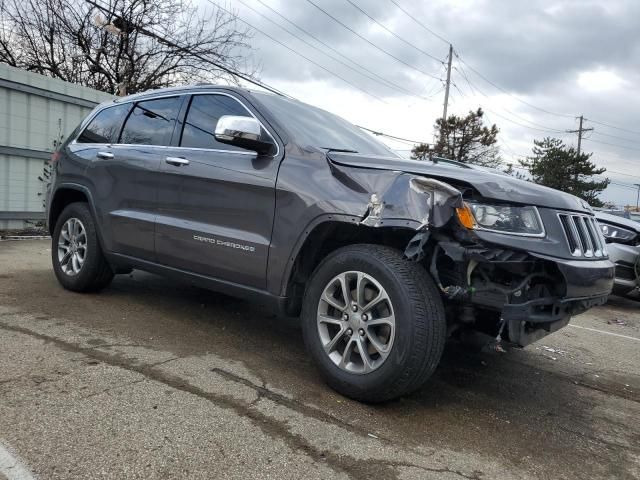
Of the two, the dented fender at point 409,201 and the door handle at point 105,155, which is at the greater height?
the door handle at point 105,155

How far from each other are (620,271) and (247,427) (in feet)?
20.6

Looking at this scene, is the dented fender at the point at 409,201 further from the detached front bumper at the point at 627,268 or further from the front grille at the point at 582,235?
the detached front bumper at the point at 627,268

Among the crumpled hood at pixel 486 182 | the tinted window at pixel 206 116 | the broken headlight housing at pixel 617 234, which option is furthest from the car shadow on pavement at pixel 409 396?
the broken headlight housing at pixel 617 234

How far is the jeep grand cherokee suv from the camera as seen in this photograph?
111 inches

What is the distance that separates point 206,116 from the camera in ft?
13.6

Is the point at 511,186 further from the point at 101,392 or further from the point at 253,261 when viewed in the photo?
the point at 101,392

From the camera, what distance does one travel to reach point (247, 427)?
263cm

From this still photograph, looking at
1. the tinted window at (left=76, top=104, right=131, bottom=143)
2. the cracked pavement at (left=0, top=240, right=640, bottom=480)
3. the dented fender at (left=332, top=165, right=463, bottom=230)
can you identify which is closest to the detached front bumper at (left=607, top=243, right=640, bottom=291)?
the cracked pavement at (left=0, top=240, right=640, bottom=480)

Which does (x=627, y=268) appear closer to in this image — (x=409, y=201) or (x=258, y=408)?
(x=409, y=201)

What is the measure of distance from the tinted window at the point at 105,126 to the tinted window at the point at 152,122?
0.13 metres

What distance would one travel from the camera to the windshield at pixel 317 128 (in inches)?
145

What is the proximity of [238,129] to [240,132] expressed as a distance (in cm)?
2

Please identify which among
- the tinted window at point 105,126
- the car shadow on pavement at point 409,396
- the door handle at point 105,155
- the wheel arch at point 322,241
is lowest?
the car shadow on pavement at point 409,396

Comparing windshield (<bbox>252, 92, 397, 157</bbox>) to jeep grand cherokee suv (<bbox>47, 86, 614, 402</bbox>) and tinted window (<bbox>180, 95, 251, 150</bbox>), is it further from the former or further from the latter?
tinted window (<bbox>180, 95, 251, 150</bbox>)
